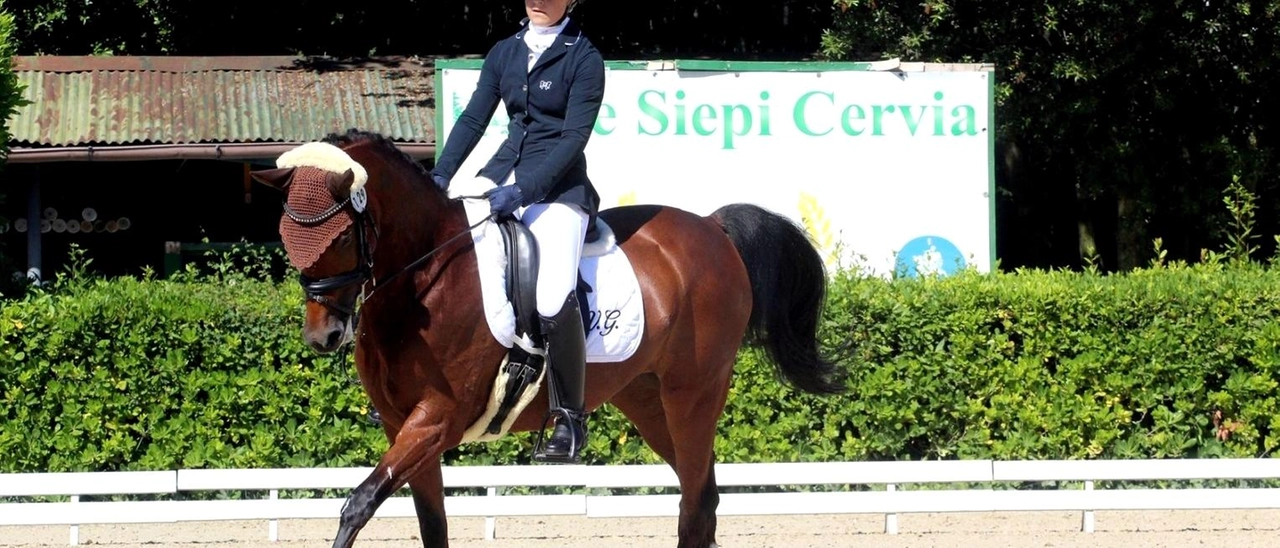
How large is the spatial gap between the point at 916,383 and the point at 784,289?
251cm

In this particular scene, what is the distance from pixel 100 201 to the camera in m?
17.3

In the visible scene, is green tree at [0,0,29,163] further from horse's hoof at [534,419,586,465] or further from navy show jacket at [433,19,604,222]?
horse's hoof at [534,419,586,465]

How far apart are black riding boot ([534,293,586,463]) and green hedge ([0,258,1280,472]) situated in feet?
11.6

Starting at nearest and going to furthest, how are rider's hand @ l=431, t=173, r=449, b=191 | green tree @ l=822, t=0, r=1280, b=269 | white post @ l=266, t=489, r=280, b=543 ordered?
rider's hand @ l=431, t=173, r=449, b=191 < white post @ l=266, t=489, r=280, b=543 < green tree @ l=822, t=0, r=1280, b=269

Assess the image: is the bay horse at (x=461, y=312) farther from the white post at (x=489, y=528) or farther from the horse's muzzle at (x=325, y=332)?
the white post at (x=489, y=528)

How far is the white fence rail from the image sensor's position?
859 cm

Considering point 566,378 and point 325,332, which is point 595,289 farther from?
point 325,332

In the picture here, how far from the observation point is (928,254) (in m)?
11.6

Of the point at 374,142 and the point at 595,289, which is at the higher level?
the point at 374,142

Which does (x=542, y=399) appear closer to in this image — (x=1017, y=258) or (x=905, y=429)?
(x=905, y=429)

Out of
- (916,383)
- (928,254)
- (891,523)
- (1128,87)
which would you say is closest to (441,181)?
(891,523)

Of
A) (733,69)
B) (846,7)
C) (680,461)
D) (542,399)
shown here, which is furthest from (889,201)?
(542,399)

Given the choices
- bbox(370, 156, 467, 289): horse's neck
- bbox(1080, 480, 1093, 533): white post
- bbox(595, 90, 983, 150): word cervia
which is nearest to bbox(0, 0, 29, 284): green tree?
bbox(595, 90, 983, 150): word cervia

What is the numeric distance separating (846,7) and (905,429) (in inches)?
261
